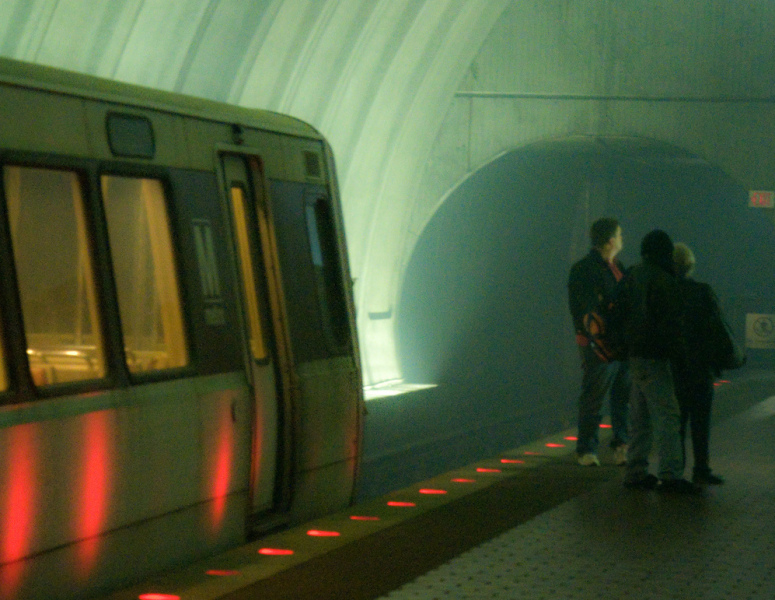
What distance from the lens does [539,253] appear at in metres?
31.2

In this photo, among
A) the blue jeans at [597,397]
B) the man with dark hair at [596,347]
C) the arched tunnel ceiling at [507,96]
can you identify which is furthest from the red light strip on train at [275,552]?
the arched tunnel ceiling at [507,96]

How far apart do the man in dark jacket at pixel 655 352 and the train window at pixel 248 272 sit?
263cm

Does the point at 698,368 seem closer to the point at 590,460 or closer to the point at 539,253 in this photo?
the point at 590,460

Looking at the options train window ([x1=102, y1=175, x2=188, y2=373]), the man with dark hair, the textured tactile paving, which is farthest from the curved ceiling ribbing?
the textured tactile paving

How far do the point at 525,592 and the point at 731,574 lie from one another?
3.71 ft

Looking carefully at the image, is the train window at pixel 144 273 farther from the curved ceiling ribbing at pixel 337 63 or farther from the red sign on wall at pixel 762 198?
the red sign on wall at pixel 762 198

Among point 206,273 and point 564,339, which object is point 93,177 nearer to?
point 206,273

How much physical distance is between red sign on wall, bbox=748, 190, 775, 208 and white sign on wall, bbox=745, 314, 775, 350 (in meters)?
5.09

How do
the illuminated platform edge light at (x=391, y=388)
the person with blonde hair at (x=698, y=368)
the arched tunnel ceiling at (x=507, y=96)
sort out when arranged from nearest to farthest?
the person with blonde hair at (x=698, y=368) → the arched tunnel ceiling at (x=507, y=96) → the illuminated platform edge light at (x=391, y=388)

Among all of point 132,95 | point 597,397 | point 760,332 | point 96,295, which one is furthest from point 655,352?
point 760,332

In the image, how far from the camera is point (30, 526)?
563cm

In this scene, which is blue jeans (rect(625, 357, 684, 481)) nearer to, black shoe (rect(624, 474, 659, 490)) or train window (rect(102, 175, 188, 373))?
black shoe (rect(624, 474, 659, 490))

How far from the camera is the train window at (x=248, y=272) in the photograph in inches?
316

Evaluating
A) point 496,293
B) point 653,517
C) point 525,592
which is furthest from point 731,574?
point 496,293
